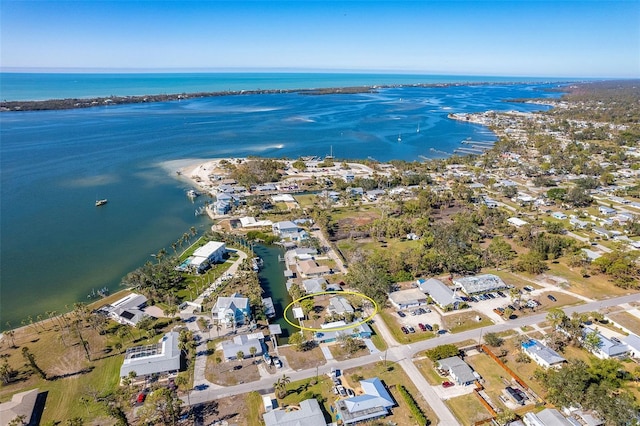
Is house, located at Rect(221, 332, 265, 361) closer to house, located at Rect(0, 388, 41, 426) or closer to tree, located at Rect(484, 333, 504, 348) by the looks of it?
house, located at Rect(0, 388, 41, 426)

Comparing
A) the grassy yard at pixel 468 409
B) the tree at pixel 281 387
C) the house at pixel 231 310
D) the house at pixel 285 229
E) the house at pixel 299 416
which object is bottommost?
the grassy yard at pixel 468 409

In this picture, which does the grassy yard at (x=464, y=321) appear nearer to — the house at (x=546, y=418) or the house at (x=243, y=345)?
the house at (x=546, y=418)

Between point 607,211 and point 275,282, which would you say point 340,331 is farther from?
point 607,211

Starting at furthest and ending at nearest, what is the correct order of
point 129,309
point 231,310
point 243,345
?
point 129,309, point 231,310, point 243,345

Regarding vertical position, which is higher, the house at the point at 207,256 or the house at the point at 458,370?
the house at the point at 207,256

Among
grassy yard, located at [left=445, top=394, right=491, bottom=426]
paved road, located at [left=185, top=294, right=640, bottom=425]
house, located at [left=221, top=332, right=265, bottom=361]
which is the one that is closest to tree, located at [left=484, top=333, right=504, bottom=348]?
paved road, located at [left=185, top=294, right=640, bottom=425]

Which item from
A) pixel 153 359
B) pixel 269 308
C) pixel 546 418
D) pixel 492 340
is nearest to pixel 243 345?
pixel 269 308

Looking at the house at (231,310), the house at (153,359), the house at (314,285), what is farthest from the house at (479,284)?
the house at (153,359)
